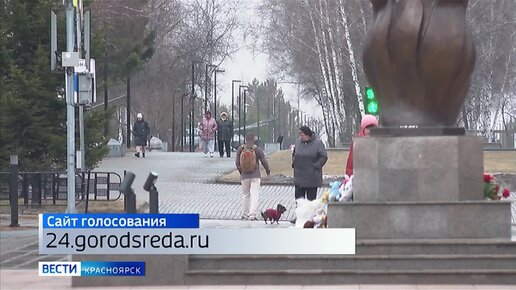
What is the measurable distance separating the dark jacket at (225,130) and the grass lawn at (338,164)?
186 cm

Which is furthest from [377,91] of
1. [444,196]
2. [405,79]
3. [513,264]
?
[513,264]

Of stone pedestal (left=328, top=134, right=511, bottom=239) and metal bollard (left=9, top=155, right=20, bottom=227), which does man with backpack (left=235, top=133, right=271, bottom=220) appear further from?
stone pedestal (left=328, top=134, right=511, bottom=239)

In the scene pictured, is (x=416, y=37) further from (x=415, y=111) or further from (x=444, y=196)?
(x=444, y=196)

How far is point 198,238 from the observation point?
10.6 metres

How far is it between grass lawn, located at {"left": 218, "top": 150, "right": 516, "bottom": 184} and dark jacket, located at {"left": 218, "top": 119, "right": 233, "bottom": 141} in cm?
186

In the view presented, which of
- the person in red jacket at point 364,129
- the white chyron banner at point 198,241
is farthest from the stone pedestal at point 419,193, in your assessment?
the white chyron banner at point 198,241

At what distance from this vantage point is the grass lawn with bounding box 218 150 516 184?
3020 cm

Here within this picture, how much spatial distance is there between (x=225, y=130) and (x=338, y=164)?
299 inches

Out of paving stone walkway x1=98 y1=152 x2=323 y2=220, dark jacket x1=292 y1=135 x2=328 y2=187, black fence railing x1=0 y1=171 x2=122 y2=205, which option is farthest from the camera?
paving stone walkway x1=98 y1=152 x2=323 y2=220

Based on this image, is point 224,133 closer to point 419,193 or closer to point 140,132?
point 140,132

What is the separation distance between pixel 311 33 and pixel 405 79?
36062mm

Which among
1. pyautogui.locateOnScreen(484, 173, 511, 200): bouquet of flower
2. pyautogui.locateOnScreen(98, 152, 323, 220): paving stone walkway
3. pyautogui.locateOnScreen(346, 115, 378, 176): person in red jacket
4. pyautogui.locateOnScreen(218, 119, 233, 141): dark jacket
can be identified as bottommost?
pyautogui.locateOnScreen(98, 152, 323, 220): paving stone walkway

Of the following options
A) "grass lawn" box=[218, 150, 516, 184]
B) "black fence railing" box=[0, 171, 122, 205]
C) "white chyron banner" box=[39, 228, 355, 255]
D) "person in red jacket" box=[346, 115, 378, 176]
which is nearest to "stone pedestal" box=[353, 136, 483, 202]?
"person in red jacket" box=[346, 115, 378, 176]

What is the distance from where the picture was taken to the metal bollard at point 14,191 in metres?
12.8
